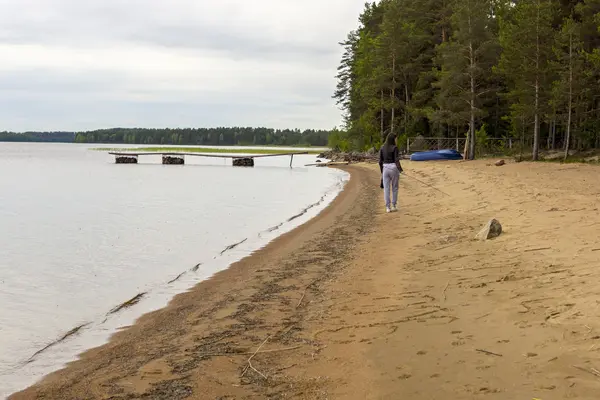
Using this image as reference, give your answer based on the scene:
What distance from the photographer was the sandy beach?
473 centimetres

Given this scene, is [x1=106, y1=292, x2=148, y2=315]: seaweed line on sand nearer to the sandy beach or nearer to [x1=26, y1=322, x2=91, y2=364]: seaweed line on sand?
[x1=26, y1=322, x2=91, y2=364]: seaweed line on sand

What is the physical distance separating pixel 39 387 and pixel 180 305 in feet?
10.3

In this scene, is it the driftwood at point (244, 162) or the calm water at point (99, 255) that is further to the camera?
the driftwood at point (244, 162)

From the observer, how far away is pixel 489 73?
151 ft

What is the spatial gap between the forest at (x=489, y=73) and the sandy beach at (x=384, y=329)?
26.7 metres

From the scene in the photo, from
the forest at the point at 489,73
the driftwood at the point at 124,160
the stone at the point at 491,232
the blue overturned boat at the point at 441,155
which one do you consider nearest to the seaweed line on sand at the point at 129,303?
the stone at the point at 491,232

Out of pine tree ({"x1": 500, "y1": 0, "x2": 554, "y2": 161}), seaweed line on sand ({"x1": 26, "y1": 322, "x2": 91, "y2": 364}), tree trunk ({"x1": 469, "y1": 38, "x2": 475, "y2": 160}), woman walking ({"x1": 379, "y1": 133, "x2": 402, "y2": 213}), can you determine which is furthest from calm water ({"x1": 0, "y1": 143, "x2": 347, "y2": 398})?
tree trunk ({"x1": 469, "y1": 38, "x2": 475, "y2": 160})

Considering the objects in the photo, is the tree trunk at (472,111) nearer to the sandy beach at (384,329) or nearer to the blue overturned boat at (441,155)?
the blue overturned boat at (441,155)

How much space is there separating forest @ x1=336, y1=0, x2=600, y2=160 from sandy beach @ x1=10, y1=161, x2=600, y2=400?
26652 mm

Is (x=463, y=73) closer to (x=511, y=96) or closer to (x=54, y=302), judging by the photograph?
(x=511, y=96)

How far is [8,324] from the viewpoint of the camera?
26.9 feet

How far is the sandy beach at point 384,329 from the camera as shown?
4.73 meters

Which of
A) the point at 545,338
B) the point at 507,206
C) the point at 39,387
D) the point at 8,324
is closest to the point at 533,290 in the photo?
the point at 545,338

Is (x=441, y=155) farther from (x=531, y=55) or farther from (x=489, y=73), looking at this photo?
Answer: (x=531, y=55)
